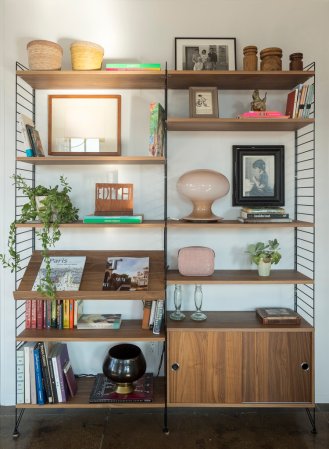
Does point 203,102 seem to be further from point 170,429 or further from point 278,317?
point 170,429

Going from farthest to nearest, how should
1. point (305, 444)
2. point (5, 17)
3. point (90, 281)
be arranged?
point (5, 17), point (90, 281), point (305, 444)

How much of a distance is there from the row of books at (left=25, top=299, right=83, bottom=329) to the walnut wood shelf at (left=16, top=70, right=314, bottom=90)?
129 cm

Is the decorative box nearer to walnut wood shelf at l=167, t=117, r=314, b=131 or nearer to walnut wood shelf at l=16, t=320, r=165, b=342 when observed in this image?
walnut wood shelf at l=16, t=320, r=165, b=342

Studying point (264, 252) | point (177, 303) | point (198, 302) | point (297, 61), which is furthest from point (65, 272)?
point (297, 61)

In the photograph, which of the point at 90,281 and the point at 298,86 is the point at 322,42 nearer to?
the point at 298,86

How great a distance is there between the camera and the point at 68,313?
224 cm

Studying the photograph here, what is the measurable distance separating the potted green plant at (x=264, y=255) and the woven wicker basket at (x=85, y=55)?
1.42 m

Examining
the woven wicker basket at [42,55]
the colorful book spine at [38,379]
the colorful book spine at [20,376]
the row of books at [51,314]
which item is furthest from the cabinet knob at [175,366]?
the woven wicker basket at [42,55]

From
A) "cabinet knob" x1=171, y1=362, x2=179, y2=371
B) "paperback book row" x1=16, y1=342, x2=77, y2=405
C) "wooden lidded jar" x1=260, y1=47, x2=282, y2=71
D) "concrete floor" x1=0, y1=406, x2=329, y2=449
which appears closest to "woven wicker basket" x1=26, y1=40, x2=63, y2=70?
"wooden lidded jar" x1=260, y1=47, x2=282, y2=71

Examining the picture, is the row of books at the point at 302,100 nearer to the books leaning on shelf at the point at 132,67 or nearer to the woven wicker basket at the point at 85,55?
Answer: the books leaning on shelf at the point at 132,67

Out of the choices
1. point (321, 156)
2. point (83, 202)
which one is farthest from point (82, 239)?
point (321, 156)

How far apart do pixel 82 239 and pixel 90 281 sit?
1.08ft

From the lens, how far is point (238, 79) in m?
2.21

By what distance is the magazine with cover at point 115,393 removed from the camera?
2.13 metres
